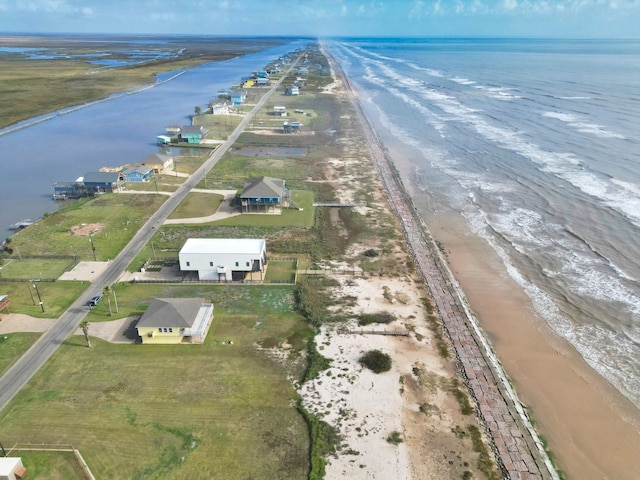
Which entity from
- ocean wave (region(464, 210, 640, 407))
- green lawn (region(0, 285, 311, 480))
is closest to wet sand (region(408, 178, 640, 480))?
ocean wave (region(464, 210, 640, 407))

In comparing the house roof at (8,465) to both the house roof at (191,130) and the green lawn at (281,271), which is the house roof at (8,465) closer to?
the green lawn at (281,271)

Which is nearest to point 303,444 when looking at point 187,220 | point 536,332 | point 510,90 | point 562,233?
point 536,332

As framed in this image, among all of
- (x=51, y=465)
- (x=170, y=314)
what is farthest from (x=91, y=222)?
(x=51, y=465)

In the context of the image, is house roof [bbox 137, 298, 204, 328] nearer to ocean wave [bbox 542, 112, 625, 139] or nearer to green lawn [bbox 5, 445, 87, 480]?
green lawn [bbox 5, 445, 87, 480]

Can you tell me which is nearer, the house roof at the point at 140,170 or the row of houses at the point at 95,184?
the row of houses at the point at 95,184

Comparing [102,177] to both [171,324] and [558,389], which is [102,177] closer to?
[171,324]

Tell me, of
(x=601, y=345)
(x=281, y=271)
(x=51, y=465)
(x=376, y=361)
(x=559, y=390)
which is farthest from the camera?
(x=281, y=271)

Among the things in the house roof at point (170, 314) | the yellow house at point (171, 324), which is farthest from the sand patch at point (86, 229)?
the yellow house at point (171, 324)
